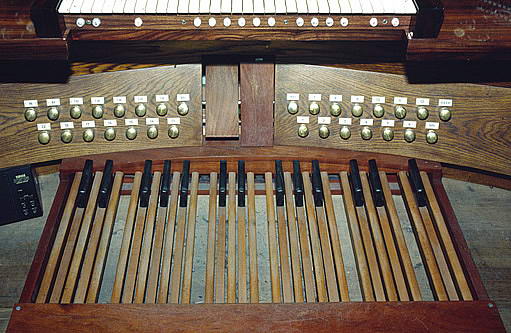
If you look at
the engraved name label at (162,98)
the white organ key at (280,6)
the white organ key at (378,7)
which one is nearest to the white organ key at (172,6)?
the white organ key at (280,6)

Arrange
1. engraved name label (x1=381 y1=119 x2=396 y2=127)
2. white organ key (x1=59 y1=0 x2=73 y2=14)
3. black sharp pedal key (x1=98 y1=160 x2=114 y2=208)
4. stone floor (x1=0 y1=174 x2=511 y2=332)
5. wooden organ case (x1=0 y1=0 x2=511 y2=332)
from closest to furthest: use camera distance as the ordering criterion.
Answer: white organ key (x1=59 y1=0 x2=73 y2=14) → wooden organ case (x1=0 y1=0 x2=511 y2=332) → stone floor (x1=0 y1=174 x2=511 y2=332) → black sharp pedal key (x1=98 y1=160 x2=114 y2=208) → engraved name label (x1=381 y1=119 x2=396 y2=127)

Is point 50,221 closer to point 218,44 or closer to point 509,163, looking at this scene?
point 218,44

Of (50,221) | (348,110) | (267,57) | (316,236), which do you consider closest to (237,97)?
(267,57)

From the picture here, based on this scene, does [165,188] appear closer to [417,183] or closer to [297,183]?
[297,183]

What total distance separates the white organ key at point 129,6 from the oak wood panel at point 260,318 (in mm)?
689

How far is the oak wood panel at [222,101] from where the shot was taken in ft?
6.30

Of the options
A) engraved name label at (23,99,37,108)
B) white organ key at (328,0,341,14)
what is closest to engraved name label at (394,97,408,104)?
white organ key at (328,0,341,14)

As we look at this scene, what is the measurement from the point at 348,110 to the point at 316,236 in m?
0.45

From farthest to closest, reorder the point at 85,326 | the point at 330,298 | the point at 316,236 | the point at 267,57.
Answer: the point at 267,57 → the point at 316,236 → the point at 330,298 → the point at 85,326

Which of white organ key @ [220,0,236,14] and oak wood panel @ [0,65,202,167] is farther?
oak wood panel @ [0,65,202,167]

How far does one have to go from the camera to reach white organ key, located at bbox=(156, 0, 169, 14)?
1374mm

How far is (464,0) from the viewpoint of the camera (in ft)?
4.86

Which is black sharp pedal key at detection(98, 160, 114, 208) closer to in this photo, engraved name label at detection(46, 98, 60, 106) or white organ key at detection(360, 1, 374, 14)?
engraved name label at detection(46, 98, 60, 106)

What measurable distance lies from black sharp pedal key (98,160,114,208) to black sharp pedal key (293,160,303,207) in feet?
1.91
